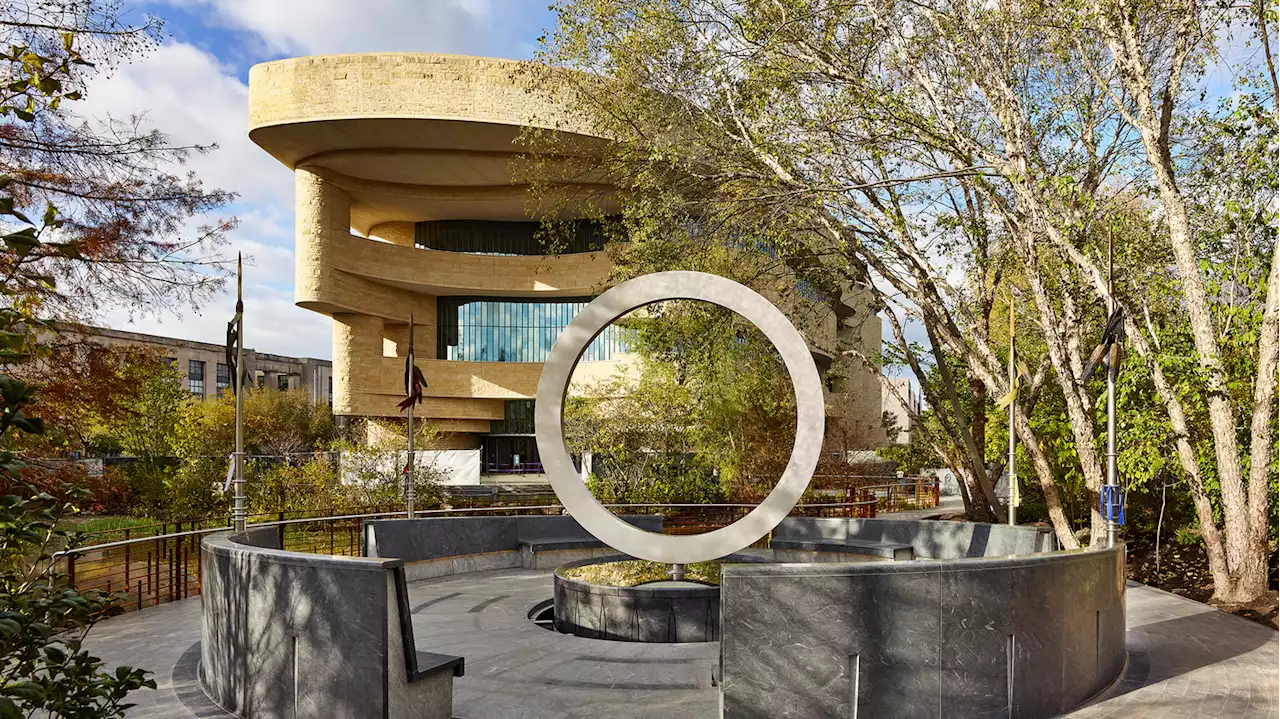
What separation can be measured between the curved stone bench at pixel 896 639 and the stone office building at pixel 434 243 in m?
29.4

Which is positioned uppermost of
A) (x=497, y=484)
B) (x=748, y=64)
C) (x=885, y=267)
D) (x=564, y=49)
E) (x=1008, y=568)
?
(x=564, y=49)

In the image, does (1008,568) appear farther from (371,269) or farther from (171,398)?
(371,269)

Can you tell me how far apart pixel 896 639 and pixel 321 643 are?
14.0ft

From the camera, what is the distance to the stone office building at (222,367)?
6078 cm

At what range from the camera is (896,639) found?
19.4 feet

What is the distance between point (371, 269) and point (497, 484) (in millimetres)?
13535

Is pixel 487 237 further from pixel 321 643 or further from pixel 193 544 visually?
pixel 321 643

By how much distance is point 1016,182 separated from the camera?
39.9 feet

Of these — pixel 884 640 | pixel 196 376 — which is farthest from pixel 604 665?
pixel 196 376

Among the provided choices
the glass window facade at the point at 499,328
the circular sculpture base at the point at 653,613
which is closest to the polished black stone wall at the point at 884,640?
the circular sculpture base at the point at 653,613

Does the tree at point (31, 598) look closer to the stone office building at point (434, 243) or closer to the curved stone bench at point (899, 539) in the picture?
the curved stone bench at point (899, 539)

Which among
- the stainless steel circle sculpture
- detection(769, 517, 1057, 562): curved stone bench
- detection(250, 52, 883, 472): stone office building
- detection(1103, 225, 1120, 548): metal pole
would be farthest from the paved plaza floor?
detection(250, 52, 883, 472): stone office building

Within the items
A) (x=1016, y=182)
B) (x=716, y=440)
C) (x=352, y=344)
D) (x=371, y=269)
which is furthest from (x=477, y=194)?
(x=1016, y=182)

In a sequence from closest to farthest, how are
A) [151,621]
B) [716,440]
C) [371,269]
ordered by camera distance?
[151,621], [716,440], [371,269]
